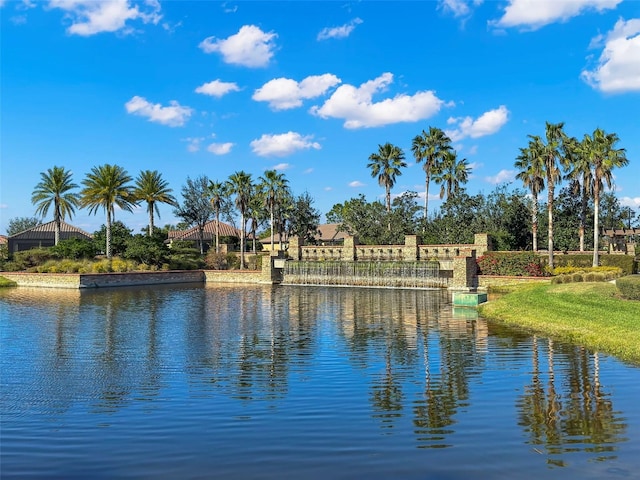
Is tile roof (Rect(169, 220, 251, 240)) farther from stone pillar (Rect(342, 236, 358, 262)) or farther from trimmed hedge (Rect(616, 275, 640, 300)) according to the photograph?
trimmed hedge (Rect(616, 275, 640, 300))

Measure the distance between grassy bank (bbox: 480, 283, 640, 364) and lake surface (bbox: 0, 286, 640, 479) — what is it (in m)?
0.94

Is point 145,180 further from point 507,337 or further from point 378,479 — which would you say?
point 378,479

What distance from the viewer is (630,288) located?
23.4 metres

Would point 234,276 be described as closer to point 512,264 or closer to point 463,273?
point 463,273

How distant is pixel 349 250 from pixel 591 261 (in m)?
20.8

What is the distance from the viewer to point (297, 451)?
322 inches

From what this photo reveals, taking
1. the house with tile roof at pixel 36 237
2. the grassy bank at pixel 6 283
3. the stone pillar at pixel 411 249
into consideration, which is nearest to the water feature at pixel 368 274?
the stone pillar at pixel 411 249

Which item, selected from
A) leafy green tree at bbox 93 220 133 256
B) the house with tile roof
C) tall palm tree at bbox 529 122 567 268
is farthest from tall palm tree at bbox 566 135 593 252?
the house with tile roof

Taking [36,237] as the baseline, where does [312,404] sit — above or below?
below

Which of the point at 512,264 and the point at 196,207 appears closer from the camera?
the point at 512,264

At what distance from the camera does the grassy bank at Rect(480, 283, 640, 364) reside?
15750 mm

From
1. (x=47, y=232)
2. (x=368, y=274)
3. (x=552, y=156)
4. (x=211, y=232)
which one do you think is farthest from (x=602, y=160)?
(x=47, y=232)

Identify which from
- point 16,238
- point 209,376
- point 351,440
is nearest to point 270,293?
point 209,376

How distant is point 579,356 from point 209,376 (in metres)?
9.96
